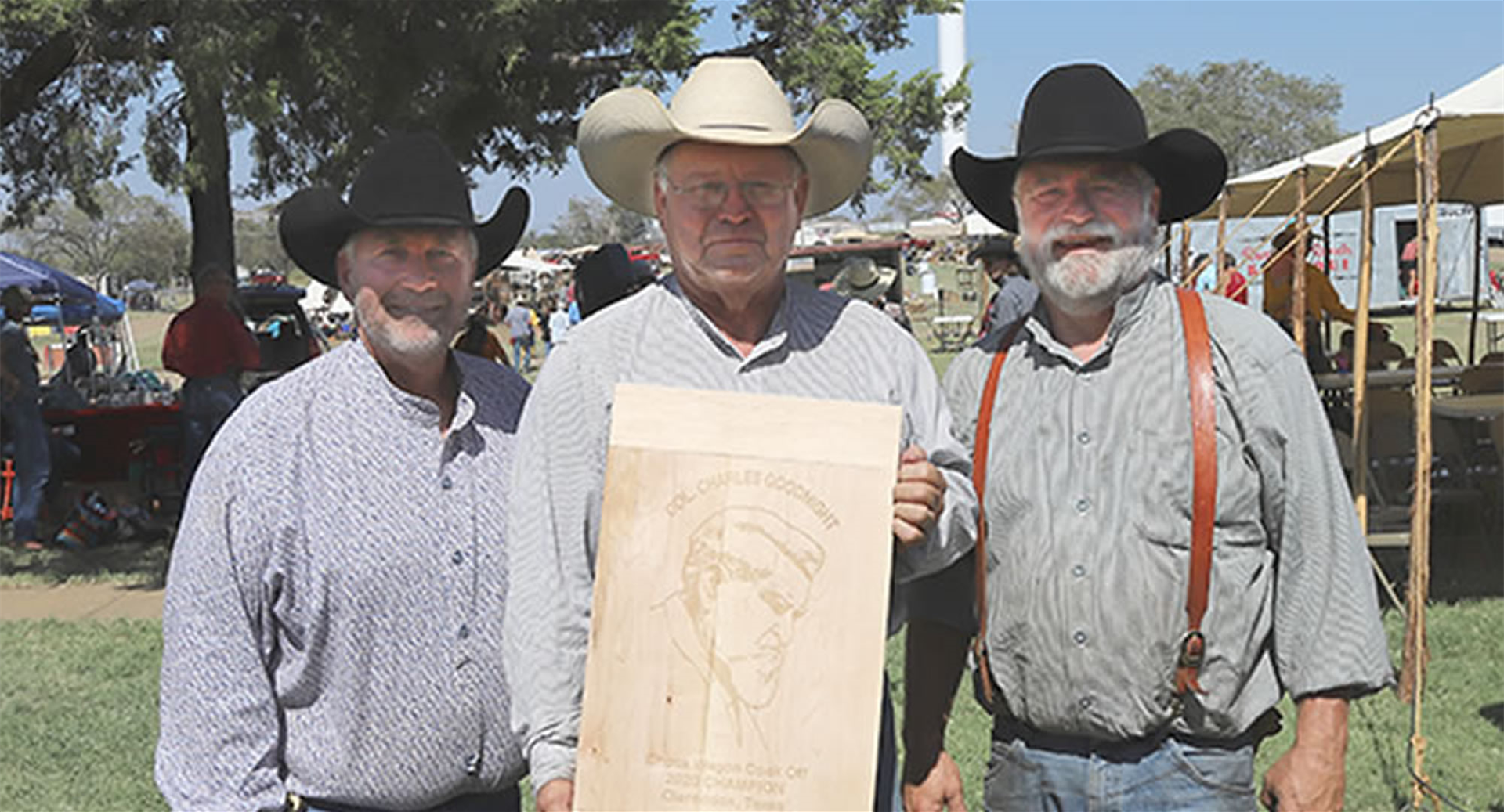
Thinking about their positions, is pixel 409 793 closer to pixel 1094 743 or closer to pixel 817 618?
pixel 817 618

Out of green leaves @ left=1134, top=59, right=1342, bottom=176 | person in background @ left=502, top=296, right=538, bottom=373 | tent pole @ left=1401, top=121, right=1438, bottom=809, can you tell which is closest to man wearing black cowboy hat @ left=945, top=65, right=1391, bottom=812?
tent pole @ left=1401, top=121, right=1438, bottom=809

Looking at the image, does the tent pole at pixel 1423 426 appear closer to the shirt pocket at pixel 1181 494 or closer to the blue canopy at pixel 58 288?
the shirt pocket at pixel 1181 494

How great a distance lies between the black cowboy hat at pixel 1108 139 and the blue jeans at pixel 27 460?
32.8 ft

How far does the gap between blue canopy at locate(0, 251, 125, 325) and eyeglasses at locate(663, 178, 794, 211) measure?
46.1 ft

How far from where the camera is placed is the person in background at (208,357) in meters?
10.2

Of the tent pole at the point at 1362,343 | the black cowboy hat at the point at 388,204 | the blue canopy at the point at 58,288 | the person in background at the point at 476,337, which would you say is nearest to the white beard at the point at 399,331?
the black cowboy hat at the point at 388,204

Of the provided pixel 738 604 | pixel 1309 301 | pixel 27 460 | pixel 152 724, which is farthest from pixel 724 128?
pixel 1309 301

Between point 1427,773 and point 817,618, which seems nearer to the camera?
point 817,618

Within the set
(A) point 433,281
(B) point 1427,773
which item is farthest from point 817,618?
(B) point 1427,773

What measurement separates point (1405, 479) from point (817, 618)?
28.8 feet

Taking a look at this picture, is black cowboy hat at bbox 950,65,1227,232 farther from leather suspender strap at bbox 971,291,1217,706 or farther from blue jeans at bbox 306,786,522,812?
blue jeans at bbox 306,786,522,812

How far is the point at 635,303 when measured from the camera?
2270 millimetres

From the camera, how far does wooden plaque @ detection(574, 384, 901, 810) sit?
1.89 meters

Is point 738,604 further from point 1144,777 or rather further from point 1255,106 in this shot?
point 1255,106
